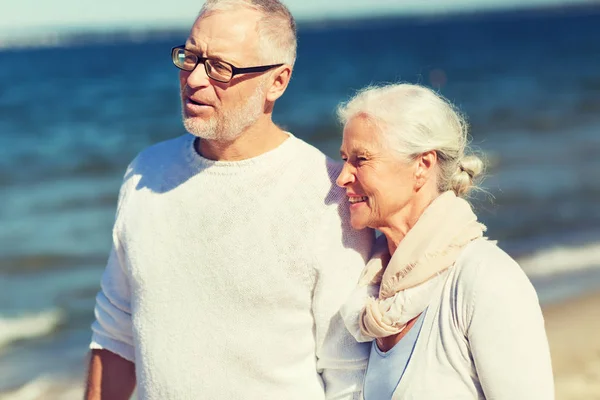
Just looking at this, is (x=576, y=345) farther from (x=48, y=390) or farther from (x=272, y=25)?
(x=272, y=25)

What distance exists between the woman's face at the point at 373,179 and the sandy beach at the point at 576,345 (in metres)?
3.10

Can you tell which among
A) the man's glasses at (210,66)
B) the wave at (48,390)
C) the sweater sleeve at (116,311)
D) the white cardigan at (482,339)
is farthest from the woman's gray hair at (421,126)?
A: the wave at (48,390)

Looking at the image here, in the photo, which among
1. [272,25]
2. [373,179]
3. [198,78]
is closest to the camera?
[373,179]

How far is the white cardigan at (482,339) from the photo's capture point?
2473mm

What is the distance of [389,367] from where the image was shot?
8.92ft

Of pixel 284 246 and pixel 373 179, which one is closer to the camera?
pixel 373 179

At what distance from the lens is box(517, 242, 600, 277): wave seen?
788 centimetres

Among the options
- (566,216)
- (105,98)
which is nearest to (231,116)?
(566,216)

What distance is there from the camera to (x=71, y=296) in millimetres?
7996

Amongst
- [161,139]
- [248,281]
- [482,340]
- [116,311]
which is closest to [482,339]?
[482,340]

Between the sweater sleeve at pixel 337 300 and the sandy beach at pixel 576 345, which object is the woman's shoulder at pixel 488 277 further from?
the sandy beach at pixel 576 345

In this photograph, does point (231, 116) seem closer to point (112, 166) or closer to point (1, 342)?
point (1, 342)

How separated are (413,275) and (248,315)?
60cm

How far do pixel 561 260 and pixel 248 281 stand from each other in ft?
19.3
